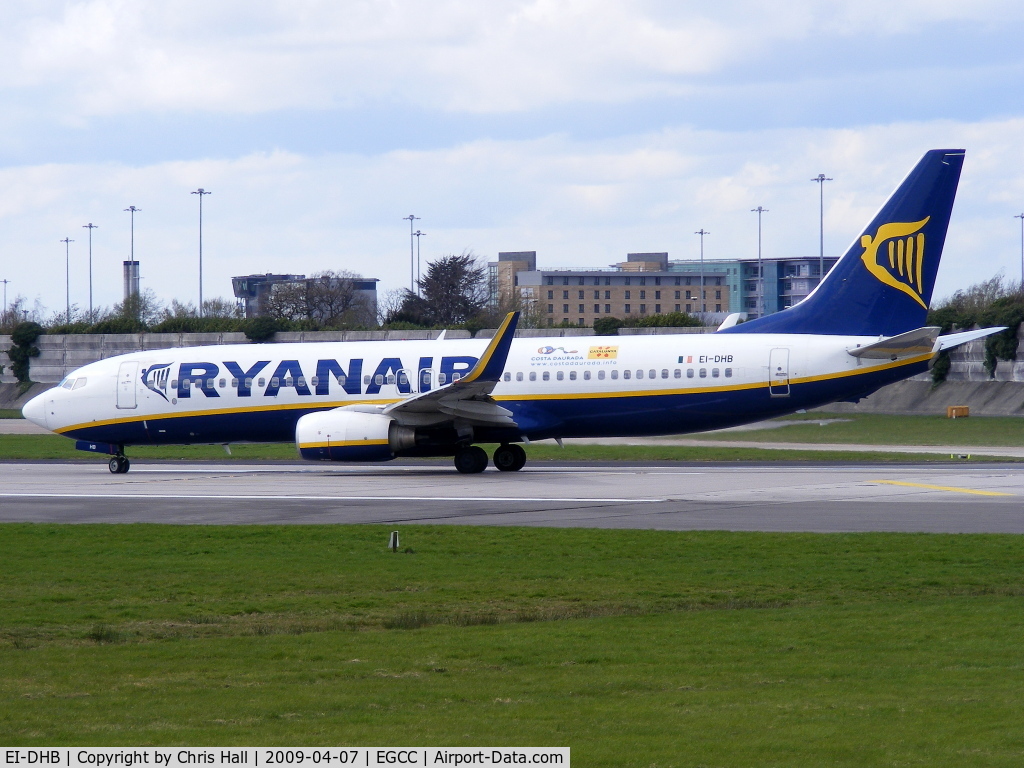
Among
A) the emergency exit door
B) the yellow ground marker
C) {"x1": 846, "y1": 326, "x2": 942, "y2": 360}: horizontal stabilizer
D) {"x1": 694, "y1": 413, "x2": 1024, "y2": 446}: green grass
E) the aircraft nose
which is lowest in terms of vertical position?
the yellow ground marker

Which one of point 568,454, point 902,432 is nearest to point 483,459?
point 568,454

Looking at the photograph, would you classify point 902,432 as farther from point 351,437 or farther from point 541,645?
point 541,645

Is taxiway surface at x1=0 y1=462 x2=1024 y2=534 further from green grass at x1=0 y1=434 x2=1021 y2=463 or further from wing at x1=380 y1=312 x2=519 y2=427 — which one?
green grass at x1=0 y1=434 x2=1021 y2=463

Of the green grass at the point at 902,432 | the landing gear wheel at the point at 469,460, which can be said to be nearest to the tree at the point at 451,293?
the green grass at the point at 902,432

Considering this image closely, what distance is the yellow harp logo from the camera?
98.3 ft

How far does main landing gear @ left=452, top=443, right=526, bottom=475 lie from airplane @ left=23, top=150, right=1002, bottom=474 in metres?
0.04

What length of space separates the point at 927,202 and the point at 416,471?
1507cm

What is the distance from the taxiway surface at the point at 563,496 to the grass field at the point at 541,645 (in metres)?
2.64

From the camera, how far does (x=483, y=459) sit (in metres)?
30.7

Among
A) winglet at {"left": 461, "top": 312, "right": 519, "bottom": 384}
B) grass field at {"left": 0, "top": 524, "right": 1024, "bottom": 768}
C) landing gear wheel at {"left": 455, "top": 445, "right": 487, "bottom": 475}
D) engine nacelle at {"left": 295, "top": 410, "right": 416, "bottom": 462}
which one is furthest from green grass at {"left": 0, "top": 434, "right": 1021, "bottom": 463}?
grass field at {"left": 0, "top": 524, "right": 1024, "bottom": 768}

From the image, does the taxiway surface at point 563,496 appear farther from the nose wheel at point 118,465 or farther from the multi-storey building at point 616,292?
the multi-storey building at point 616,292

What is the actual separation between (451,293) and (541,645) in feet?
313

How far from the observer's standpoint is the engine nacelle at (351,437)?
28875 mm

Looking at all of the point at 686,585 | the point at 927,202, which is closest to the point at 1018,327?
the point at 927,202
